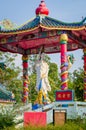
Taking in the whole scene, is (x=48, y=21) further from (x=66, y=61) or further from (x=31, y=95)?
(x=31, y=95)

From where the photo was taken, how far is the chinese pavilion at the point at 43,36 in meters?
17.4

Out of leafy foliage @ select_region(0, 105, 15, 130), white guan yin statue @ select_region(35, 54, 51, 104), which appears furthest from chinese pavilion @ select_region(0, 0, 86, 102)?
leafy foliage @ select_region(0, 105, 15, 130)

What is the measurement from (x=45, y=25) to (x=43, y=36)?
3.32ft

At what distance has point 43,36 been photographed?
1853 centimetres

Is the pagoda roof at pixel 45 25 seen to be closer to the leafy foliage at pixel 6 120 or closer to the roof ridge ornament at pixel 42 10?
the roof ridge ornament at pixel 42 10

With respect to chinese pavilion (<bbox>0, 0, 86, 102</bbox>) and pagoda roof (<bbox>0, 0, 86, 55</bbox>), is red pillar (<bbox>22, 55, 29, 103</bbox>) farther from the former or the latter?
pagoda roof (<bbox>0, 0, 86, 55</bbox>)

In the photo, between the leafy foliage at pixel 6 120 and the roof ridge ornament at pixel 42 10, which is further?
the roof ridge ornament at pixel 42 10

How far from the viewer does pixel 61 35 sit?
17469 mm

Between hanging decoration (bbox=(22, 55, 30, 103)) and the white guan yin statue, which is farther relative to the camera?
hanging decoration (bbox=(22, 55, 30, 103))

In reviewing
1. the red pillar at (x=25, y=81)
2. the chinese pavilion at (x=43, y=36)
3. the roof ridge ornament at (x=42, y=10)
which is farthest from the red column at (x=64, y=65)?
the red pillar at (x=25, y=81)

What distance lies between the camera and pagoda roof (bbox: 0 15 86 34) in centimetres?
1750

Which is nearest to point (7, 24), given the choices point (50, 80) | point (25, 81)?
point (25, 81)

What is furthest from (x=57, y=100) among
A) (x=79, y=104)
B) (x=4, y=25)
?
(x=4, y=25)

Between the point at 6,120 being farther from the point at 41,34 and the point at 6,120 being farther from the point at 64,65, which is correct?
the point at 41,34
